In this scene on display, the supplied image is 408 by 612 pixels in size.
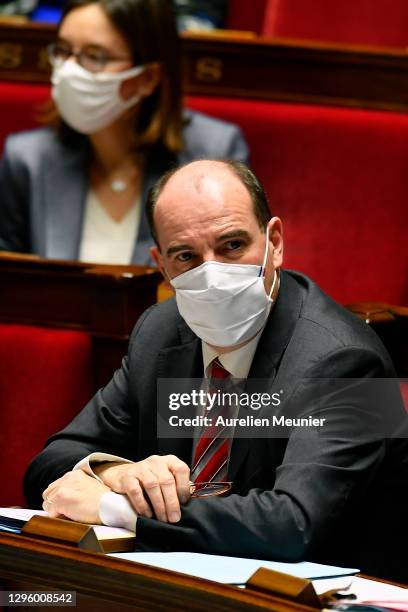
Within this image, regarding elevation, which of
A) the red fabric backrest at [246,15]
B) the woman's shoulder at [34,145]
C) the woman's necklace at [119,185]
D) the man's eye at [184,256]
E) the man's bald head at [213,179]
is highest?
the red fabric backrest at [246,15]

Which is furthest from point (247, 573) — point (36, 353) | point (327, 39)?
point (327, 39)

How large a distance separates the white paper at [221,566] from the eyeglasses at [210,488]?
0.23 ft

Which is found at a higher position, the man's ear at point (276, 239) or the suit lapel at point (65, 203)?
the man's ear at point (276, 239)

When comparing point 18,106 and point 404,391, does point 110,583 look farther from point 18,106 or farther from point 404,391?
point 18,106

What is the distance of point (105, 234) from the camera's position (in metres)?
1.23

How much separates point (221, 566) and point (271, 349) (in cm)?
17

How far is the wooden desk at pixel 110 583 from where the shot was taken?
0.50 metres

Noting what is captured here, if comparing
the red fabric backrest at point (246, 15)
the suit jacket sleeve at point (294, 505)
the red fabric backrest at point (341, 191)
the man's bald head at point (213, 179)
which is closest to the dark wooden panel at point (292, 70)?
the red fabric backrest at point (341, 191)

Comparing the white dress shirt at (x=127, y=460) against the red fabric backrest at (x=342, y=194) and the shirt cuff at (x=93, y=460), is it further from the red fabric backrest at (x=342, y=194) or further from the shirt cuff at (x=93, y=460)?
the red fabric backrest at (x=342, y=194)

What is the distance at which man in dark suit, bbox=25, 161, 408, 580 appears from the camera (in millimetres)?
638

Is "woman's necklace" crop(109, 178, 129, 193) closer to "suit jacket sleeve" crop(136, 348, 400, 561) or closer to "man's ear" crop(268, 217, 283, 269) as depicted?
"man's ear" crop(268, 217, 283, 269)

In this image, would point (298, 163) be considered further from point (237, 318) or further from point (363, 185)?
point (237, 318)

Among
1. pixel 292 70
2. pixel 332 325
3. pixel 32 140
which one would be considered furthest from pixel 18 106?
pixel 332 325

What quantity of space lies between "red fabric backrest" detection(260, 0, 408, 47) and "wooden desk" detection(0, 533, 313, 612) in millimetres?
911
